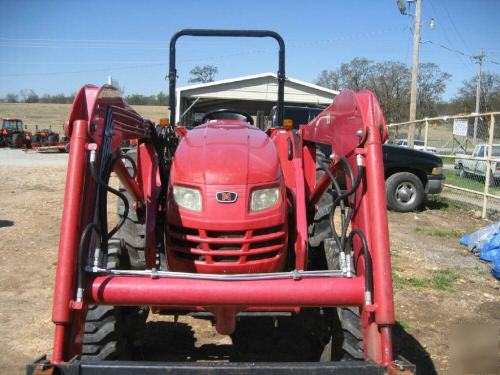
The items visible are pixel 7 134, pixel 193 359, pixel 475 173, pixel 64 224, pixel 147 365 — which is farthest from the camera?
pixel 7 134

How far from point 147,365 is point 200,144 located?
147cm

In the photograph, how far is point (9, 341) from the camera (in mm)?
4031

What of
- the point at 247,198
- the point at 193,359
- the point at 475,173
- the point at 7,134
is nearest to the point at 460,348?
the point at 193,359

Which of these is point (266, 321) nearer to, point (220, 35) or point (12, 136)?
point (220, 35)

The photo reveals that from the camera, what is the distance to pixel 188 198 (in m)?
2.85

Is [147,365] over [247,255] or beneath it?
beneath

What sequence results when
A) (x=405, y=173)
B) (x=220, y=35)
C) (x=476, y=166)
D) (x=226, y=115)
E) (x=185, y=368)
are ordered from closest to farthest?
(x=185, y=368) → (x=220, y=35) → (x=226, y=115) → (x=405, y=173) → (x=476, y=166)

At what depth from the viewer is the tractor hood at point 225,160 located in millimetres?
2816

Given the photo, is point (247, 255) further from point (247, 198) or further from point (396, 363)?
point (396, 363)

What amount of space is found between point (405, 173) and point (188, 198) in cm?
852

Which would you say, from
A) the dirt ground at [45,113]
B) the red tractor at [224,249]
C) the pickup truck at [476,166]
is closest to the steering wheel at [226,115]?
the red tractor at [224,249]

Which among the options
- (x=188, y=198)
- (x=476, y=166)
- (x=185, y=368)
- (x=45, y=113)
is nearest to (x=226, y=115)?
(x=188, y=198)

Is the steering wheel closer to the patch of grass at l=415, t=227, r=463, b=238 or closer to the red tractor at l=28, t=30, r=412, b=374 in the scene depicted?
the red tractor at l=28, t=30, r=412, b=374

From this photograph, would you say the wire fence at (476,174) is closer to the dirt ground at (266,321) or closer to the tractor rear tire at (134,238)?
the dirt ground at (266,321)
